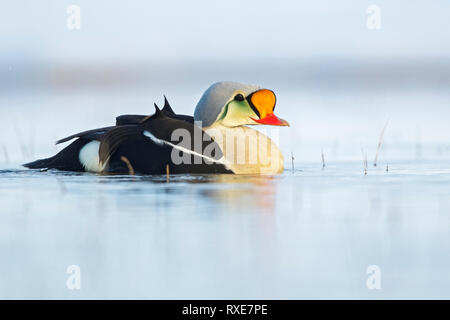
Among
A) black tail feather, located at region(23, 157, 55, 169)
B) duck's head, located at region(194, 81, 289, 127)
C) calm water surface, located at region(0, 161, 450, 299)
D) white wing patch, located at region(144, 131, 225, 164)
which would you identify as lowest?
calm water surface, located at region(0, 161, 450, 299)

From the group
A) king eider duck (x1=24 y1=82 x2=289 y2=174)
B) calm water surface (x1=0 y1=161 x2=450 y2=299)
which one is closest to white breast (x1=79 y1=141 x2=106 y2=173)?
king eider duck (x1=24 y1=82 x2=289 y2=174)

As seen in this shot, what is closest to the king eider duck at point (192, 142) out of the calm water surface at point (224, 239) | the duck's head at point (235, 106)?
the duck's head at point (235, 106)

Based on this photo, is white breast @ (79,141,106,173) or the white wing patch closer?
the white wing patch

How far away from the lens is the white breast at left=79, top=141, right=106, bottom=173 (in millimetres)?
6574

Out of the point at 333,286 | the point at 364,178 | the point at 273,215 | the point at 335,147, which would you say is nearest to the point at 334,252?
the point at 333,286

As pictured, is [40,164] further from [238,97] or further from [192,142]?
[238,97]

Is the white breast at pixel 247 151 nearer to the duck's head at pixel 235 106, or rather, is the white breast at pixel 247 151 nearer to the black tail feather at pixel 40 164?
the duck's head at pixel 235 106

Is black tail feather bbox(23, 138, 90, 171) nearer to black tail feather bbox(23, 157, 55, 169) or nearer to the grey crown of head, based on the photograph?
black tail feather bbox(23, 157, 55, 169)

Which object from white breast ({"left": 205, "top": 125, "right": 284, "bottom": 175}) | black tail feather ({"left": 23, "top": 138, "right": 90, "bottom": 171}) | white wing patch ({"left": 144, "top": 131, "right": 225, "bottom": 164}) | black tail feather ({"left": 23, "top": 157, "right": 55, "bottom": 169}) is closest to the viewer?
white wing patch ({"left": 144, "top": 131, "right": 225, "bottom": 164})

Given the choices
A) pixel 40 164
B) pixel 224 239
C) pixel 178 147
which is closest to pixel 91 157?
pixel 40 164

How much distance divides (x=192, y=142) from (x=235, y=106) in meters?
0.71

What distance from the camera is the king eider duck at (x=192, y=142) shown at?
6320mm

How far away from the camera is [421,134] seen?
28.0 feet

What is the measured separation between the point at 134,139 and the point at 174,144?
1.18 ft
